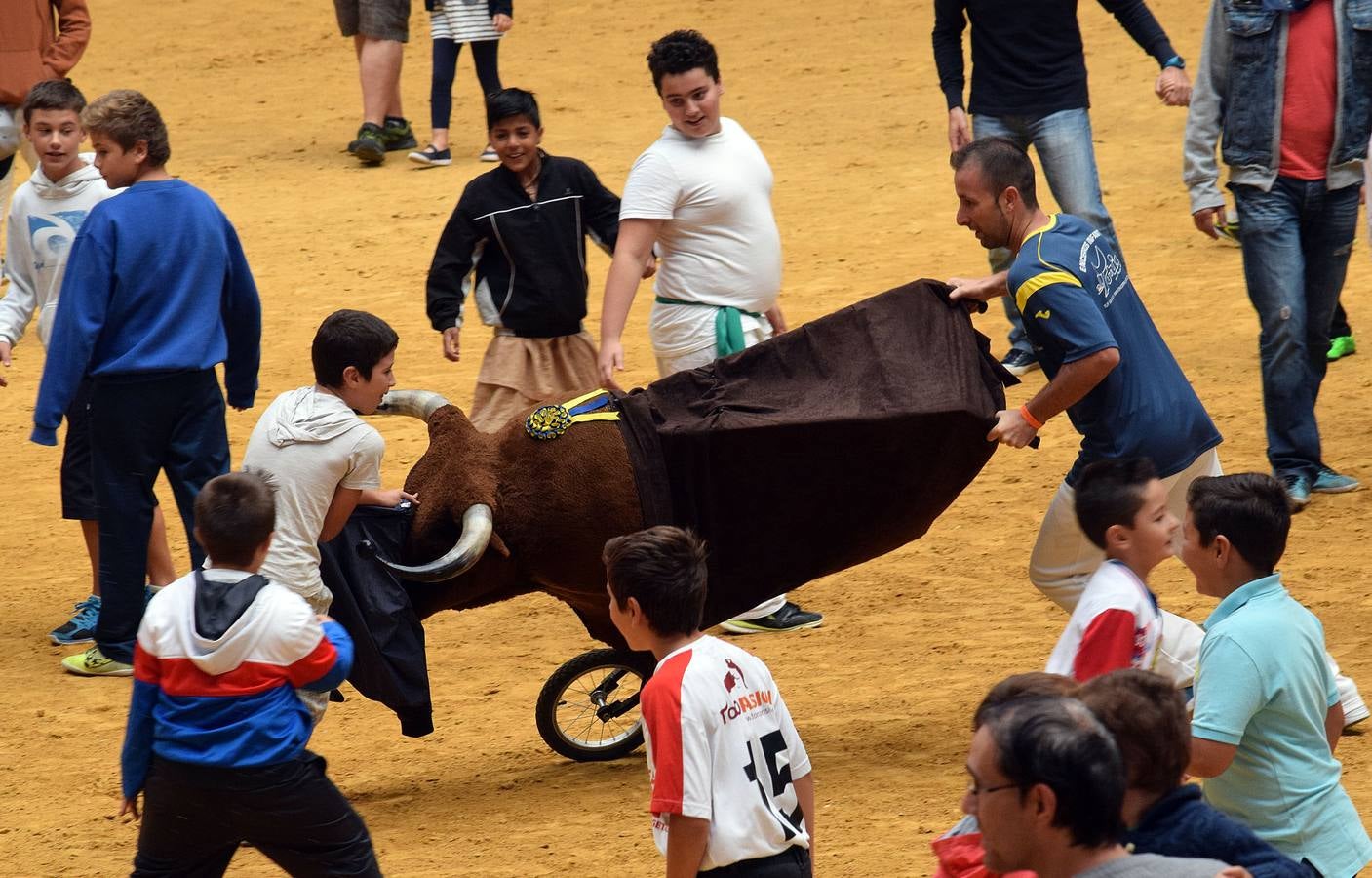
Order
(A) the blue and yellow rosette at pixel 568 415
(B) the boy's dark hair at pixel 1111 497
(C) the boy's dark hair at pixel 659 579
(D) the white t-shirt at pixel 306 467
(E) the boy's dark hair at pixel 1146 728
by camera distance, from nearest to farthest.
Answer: (E) the boy's dark hair at pixel 1146 728 < (C) the boy's dark hair at pixel 659 579 < (B) the boy's dark hair at pixel 1111 497 < (D) the white t-shirt at pixel 306 467 < (A) the blue and yellow rosette at pixel 568 415

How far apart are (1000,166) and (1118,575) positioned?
1.52 meters

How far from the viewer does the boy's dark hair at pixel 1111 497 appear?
4.53 metres

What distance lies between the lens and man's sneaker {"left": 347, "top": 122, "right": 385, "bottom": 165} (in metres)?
15.2

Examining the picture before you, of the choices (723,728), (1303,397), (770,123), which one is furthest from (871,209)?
(723,728)

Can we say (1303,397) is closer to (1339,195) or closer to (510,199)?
(1339,195)

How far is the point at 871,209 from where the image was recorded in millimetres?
13570

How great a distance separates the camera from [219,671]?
436 centimetres

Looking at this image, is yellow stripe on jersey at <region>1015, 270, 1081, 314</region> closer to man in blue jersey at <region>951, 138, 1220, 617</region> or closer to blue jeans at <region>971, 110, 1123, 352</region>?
man in blue jersey at <region>951, 138, 1220, 617</region>

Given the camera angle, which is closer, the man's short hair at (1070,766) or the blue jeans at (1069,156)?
the man's short hair at (1070,766)

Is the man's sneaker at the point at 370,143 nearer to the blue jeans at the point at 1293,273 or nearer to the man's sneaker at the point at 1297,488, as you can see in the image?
the blue jeans at the point at 1293,273

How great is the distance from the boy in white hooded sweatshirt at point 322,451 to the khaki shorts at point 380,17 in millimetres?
9766

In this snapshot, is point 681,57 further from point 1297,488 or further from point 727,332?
point 1297,488

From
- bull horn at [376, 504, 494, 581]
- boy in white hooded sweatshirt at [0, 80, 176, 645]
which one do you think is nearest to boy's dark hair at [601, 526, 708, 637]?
bull horn at [376, 504, 494, 581]

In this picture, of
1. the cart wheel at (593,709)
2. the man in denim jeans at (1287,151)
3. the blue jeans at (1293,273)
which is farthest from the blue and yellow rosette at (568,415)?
the blue jeans at (1293,273)
